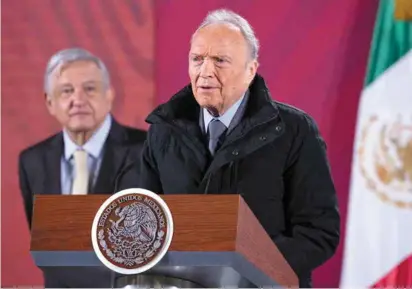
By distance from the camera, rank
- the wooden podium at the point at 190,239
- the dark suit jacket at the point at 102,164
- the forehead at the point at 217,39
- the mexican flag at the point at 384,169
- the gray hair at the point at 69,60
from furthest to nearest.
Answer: the gray hair at the point at 69,60, the dark suit jacket at the point at 102,164, the mexican flag at the point at 384,169, the forehead at the point at 217,39, the wooden podium at the point at 190,239

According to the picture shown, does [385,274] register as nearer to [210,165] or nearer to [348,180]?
[348,180]

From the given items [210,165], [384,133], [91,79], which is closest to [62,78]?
[91,79]

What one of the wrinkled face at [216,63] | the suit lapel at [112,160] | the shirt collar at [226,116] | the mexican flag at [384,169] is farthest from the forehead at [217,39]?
the suit lapel at [112,160]

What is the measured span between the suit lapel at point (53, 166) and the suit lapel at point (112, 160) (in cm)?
15

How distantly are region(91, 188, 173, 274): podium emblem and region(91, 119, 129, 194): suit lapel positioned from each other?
1.79m

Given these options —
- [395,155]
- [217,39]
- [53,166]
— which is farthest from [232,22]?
[53,166]

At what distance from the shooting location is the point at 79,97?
336 cm

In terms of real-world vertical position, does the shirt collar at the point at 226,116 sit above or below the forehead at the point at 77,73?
below

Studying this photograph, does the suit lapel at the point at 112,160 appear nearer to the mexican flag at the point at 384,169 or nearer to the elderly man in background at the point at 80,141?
the elderly man in background at the point at 80,141

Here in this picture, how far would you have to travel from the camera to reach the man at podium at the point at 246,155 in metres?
2.06

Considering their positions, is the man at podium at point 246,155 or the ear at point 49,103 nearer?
the man at podium at point 246,155

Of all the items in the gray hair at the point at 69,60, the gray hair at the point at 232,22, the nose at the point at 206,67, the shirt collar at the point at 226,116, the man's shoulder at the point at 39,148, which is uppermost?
the gray hair at the point at 69,60

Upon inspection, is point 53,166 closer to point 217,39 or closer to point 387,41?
point 387,41

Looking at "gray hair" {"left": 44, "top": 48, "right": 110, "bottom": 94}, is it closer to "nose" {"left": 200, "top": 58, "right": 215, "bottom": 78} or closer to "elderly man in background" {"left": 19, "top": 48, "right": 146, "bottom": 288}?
"elderly man in background" {"left": 19, "top": 48, "right": 146, "bottom": 288}
